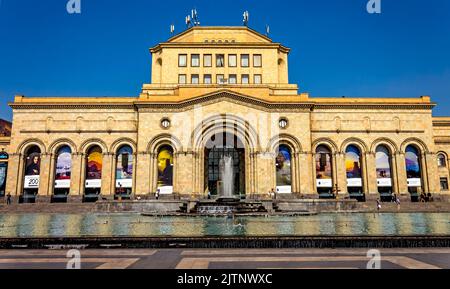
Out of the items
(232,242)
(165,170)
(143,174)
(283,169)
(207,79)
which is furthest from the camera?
(207,79)

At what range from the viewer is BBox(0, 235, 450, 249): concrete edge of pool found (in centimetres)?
839

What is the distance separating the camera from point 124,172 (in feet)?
130

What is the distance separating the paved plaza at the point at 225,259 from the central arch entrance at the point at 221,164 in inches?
1306

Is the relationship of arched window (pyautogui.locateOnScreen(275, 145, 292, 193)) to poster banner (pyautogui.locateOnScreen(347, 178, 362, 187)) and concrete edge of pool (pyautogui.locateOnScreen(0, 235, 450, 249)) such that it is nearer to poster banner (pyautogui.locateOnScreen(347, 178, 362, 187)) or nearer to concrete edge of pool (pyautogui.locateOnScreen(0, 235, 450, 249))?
poster banner (pyautogui.locateOnScreen(347, 178, 362, 187))

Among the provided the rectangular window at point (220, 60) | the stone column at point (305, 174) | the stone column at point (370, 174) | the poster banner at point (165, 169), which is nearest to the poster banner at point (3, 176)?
the poster banner at point (165, 169)

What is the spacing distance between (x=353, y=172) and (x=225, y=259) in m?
37.3

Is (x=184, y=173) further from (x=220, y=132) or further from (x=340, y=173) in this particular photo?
(x=340, y=173)

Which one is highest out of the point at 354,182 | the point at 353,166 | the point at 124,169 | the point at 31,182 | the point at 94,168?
the point at 353,166

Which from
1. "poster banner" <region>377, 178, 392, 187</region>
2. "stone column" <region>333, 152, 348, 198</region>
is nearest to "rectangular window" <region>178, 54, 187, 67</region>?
"stone column" <region>333, 152, 348, 198</region>

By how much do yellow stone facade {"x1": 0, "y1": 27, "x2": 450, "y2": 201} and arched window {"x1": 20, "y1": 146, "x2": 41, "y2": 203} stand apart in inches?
23.8

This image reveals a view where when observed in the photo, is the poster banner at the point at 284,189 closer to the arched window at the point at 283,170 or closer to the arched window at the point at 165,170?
the arched window at the point at 283,170

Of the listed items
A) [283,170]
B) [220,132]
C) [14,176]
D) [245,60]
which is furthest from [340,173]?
[14,176]

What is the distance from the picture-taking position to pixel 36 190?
129 ft
